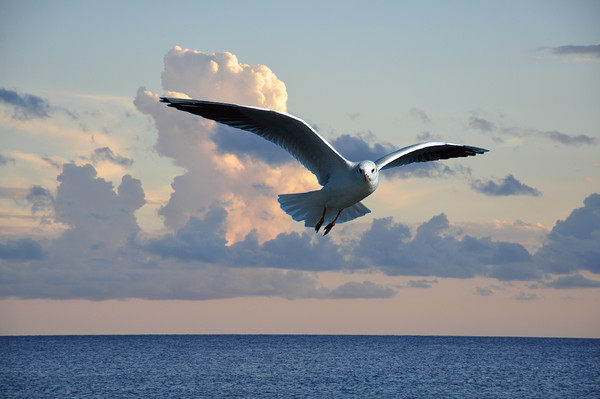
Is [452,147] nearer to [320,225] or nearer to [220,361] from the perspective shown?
[320,225]

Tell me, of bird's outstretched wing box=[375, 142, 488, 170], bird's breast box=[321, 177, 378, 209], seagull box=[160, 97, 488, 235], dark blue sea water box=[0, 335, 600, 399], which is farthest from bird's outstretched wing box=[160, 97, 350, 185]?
dark blue sea water box=[0, 335, 600, 399]

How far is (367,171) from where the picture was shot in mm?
14258

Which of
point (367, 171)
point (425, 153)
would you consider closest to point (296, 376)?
point (425, 153)

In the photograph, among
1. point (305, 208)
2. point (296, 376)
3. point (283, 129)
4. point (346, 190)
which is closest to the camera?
point (346, 190)

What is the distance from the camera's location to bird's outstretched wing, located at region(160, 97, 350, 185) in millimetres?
14227

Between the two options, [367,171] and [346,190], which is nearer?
[367,171]

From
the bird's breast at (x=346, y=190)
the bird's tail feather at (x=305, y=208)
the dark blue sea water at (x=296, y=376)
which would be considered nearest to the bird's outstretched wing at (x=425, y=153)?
the bird's breast at (x=346, y=190)

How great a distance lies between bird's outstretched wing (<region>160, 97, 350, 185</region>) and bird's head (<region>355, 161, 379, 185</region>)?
0.56m

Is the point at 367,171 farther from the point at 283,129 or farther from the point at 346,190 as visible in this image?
the point at 283,129

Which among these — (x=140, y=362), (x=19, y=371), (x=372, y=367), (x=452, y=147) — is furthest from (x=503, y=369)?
(x=452, y=147)

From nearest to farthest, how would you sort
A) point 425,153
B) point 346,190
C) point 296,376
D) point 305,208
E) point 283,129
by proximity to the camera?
point 346,190 < point 283,129 < point 305,208 < point 425,153 < point 296,376

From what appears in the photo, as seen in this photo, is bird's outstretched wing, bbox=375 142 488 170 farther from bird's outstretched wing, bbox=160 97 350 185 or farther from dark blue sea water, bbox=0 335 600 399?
dark blue sea water, bbox=0 335 600 399

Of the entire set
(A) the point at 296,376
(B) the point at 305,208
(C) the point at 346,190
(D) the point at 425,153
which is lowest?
(A) the point at 296,376

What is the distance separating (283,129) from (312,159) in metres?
0.94
